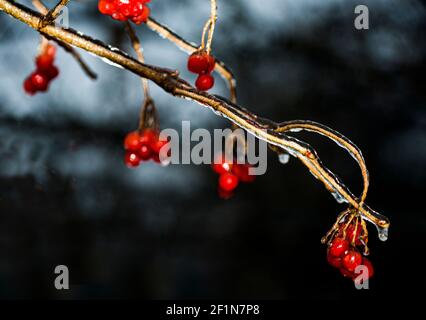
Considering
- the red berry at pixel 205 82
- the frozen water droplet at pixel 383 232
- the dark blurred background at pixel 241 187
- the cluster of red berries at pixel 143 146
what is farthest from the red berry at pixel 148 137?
the dark blurred background at pixel 241 187

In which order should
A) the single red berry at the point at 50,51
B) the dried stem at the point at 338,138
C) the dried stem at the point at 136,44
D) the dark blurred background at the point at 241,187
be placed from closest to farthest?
the dried stem at the point at 338,138 → the dried stem at the point at 136,44 → the single red berry at the point at 50,51 → the dark blurred background at the point at 241,187

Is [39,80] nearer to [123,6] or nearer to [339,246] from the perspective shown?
[123,6]

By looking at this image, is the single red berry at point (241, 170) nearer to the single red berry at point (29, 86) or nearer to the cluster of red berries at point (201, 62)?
the cluster of red berries at point (201, 62)

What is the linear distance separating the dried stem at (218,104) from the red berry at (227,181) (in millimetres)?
549

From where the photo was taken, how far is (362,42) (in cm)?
476

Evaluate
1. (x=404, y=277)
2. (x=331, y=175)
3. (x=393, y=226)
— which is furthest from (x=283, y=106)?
(x=331, y=175)

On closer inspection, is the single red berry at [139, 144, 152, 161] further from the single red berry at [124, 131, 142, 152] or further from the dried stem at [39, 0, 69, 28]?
the dried stem at [39, 0, 69, 28]

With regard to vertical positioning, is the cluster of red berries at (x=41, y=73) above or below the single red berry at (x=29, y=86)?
above

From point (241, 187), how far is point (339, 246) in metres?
5.26

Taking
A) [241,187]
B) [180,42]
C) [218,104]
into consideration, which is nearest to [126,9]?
[180,42]

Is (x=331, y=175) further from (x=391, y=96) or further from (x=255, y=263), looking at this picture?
(x=255, y=263)

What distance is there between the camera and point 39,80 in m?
1.41

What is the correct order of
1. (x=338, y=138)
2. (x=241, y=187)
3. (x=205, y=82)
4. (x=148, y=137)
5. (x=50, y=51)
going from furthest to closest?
(x=241, y=187) < (x=50, y=51) < (x=148, y=137) < (x=205, y=82) < (x=338, y=138)

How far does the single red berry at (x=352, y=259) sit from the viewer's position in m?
0.83
